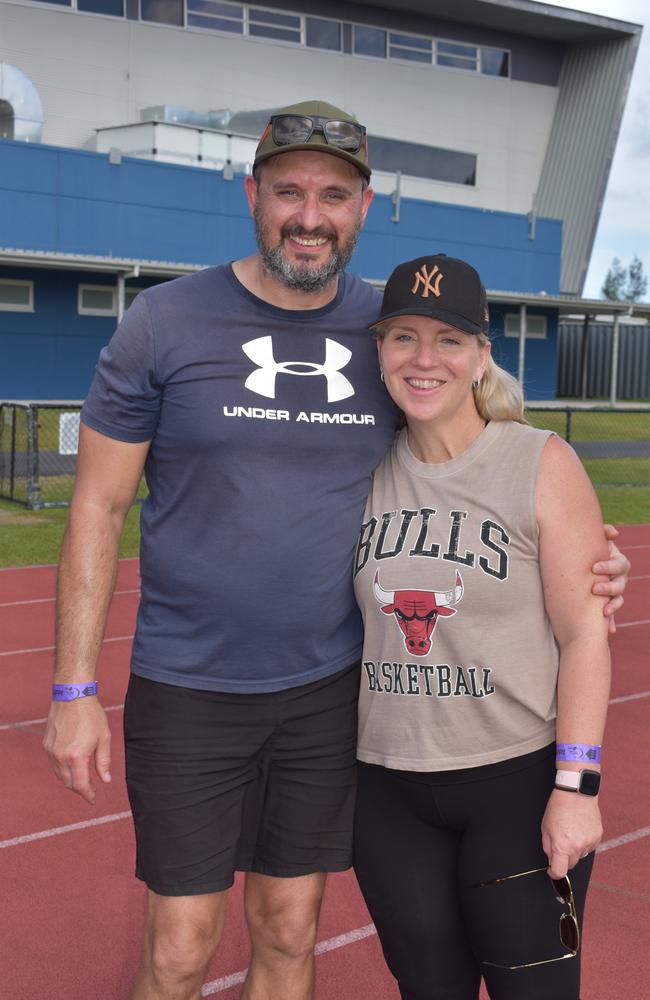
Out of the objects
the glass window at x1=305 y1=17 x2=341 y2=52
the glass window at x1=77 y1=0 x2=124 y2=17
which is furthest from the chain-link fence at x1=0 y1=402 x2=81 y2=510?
the glass window at x1=305 y1=17 x2=341 y2=52

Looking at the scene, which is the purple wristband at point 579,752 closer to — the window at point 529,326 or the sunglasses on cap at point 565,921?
the sunglasses on cap at point 565,921

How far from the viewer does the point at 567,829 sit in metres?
2.54

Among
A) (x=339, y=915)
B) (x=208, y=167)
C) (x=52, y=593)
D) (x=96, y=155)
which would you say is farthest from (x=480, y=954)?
(x=208, y=167)

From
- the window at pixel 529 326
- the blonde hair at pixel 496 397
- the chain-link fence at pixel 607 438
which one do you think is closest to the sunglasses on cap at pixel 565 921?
the blonde hair at pixel 496 397

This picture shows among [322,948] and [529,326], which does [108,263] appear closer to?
[529,326]

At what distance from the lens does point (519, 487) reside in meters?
2.63

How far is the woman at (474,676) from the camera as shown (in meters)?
2.59

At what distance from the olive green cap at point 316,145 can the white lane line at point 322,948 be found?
8.21ft

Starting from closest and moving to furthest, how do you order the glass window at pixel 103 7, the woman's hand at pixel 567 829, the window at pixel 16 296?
the woman's hand at pixel 567 829, the window at pixel 16 296, the glass window at pixel 103 7

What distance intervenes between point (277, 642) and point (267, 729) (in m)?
0.23

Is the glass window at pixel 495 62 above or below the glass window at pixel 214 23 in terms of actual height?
above

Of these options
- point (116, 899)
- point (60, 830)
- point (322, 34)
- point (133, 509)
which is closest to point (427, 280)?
point (116, 899)

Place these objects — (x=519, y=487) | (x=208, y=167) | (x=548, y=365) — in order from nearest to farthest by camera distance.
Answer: (x=519, y=487) → (x=208, y=167) → (x=548, y=365)

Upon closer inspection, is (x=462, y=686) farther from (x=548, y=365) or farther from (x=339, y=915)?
(x=548, y=365)
